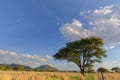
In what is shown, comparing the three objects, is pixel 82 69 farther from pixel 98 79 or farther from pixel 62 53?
pixel 98 79

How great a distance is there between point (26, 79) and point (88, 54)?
2970cm

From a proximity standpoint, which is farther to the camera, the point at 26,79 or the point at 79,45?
the point at 79,45

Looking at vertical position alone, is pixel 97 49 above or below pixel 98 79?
above

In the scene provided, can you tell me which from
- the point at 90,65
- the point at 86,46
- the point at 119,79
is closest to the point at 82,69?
the point at 90,65

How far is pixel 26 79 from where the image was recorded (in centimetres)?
1114

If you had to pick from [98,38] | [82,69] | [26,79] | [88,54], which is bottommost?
[26,79]

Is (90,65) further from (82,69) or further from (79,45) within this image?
(79,45)

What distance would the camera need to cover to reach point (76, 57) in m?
40.3

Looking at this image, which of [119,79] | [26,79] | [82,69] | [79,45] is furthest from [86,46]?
[26,79]

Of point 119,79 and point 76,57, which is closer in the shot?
point 119,79

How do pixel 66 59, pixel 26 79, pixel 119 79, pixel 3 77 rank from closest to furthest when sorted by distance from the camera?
1. pixel 3 77
2. pixel 26 79
3. pixel 119 79
4. pixel 66 59

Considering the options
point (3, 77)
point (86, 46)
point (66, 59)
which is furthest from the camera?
point (66, 59)

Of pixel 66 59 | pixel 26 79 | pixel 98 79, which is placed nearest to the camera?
pixel 26 79

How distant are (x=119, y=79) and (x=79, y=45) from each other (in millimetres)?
27045
